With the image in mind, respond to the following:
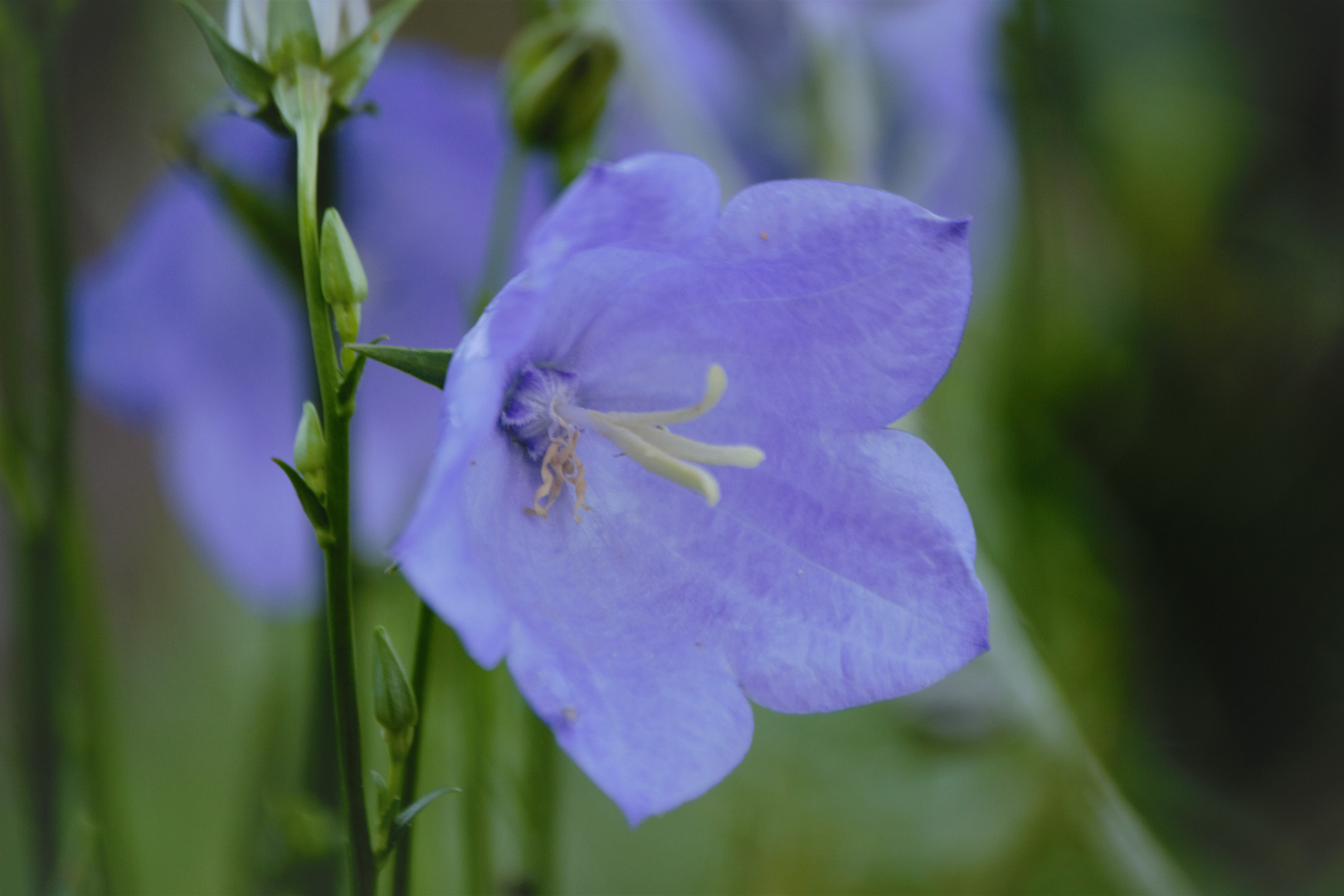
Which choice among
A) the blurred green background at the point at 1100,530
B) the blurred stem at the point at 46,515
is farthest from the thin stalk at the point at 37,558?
the blurred green background at the point at 1100,530

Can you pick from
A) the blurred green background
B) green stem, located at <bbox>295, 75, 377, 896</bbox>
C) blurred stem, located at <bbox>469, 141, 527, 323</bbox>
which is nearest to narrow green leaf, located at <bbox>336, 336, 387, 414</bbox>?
green stem, located at <bbox>295, 75, 377, 896</bbox>

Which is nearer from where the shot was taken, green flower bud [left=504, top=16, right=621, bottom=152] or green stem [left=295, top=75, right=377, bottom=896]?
green stem [left=295, top=75, right=377, bottom=896]

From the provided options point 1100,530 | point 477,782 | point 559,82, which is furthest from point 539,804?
point 1100,530

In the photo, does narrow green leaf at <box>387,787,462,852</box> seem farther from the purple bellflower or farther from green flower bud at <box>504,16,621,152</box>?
green flower bud at <box>504,16,621,152</box>

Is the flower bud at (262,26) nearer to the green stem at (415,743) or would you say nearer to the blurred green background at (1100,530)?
the green stem at (415,743)

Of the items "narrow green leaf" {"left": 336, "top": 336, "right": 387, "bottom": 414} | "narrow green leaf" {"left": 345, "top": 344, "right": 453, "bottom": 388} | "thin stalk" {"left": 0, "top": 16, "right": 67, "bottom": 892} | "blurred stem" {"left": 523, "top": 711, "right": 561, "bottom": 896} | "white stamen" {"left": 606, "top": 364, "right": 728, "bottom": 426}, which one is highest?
"narrow green leaf" {"left": 345, "top": 344, "right": 453, "bottom": 388}

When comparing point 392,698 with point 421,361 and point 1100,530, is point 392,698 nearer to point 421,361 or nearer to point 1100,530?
point 421,361

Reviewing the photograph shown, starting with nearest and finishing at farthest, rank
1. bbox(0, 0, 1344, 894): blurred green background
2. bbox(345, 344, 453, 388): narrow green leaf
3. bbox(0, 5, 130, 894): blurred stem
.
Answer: bbox(345, 344, 453, 388): narrow green leaf
bbox(0, 5, 130, 894): blurred stem
bbox(0, 0, 1344, 894): blurred green background
